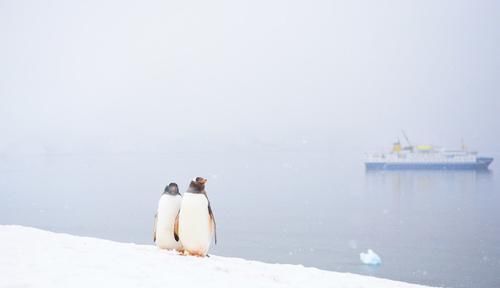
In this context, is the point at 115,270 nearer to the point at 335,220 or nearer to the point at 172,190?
the point at 172,190

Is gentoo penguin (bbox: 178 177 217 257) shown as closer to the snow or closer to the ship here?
the snow

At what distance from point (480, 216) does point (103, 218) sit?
1871 inches

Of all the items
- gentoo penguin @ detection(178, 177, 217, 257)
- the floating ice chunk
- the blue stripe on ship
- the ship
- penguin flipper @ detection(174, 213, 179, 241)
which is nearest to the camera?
gentoo penguin @ detection(178, 177, 217, 257)

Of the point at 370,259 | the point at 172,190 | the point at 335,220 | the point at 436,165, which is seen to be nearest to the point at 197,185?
A: the point at 172,190

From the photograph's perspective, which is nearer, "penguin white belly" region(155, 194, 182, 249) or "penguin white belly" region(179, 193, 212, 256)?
"penguin white belly" region(179, 193, 212, 256)

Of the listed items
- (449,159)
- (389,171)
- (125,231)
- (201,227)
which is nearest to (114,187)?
(125,231)

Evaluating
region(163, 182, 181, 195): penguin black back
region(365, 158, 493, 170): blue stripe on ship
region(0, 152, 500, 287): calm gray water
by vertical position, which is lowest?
region(0, 152, 500, 287): calm gray water

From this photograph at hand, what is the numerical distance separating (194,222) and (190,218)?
8 centimetres

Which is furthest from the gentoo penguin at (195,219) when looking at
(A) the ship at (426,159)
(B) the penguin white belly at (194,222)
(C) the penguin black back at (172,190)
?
(A) the ship at (426,159)

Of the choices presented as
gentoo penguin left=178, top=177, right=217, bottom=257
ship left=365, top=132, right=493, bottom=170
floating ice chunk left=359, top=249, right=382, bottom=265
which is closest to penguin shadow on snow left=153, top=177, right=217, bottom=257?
gentoo penguin left=178, top=177, right=217, bottom=257

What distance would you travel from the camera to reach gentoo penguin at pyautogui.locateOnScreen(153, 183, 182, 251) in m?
8.11

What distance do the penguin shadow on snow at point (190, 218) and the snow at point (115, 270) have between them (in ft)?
1.11

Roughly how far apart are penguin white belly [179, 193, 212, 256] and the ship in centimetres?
12399

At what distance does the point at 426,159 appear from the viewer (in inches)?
5133
